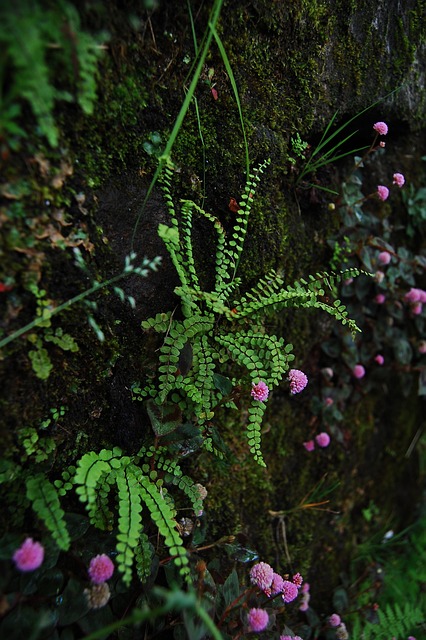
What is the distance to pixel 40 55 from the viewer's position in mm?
1032

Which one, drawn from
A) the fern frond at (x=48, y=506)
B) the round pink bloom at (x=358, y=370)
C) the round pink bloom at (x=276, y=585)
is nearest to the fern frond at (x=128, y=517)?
the fern frond at (x=48, y=506)

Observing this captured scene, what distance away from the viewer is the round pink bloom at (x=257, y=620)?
56.7 inches

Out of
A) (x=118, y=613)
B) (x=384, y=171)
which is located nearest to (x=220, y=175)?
(x=384, y=171)

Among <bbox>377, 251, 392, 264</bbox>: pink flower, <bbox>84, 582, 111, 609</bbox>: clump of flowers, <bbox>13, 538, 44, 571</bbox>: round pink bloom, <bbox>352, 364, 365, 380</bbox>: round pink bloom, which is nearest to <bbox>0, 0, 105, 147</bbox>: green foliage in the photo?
<bbox>13, 538, 44, 571</bbox>: round pink bloom

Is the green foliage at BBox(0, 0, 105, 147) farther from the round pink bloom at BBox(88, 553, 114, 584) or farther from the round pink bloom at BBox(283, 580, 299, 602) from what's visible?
the round pink bloom at BBox(283, 580, 299, 602)

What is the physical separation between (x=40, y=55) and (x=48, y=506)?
3.88ft

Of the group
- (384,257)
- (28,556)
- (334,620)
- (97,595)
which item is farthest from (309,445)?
(28,556)

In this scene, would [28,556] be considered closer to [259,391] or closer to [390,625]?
[259,391]

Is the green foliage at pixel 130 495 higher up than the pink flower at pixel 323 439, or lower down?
higher up

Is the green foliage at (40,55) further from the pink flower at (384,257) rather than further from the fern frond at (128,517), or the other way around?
the pink flower at (384,257)

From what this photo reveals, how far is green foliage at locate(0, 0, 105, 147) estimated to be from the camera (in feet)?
3.21

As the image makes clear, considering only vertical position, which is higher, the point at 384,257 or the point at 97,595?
the point at 384,257

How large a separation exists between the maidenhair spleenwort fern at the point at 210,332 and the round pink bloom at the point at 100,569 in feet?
1.67

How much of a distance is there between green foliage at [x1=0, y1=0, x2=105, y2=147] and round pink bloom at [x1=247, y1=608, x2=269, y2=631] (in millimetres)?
1516
